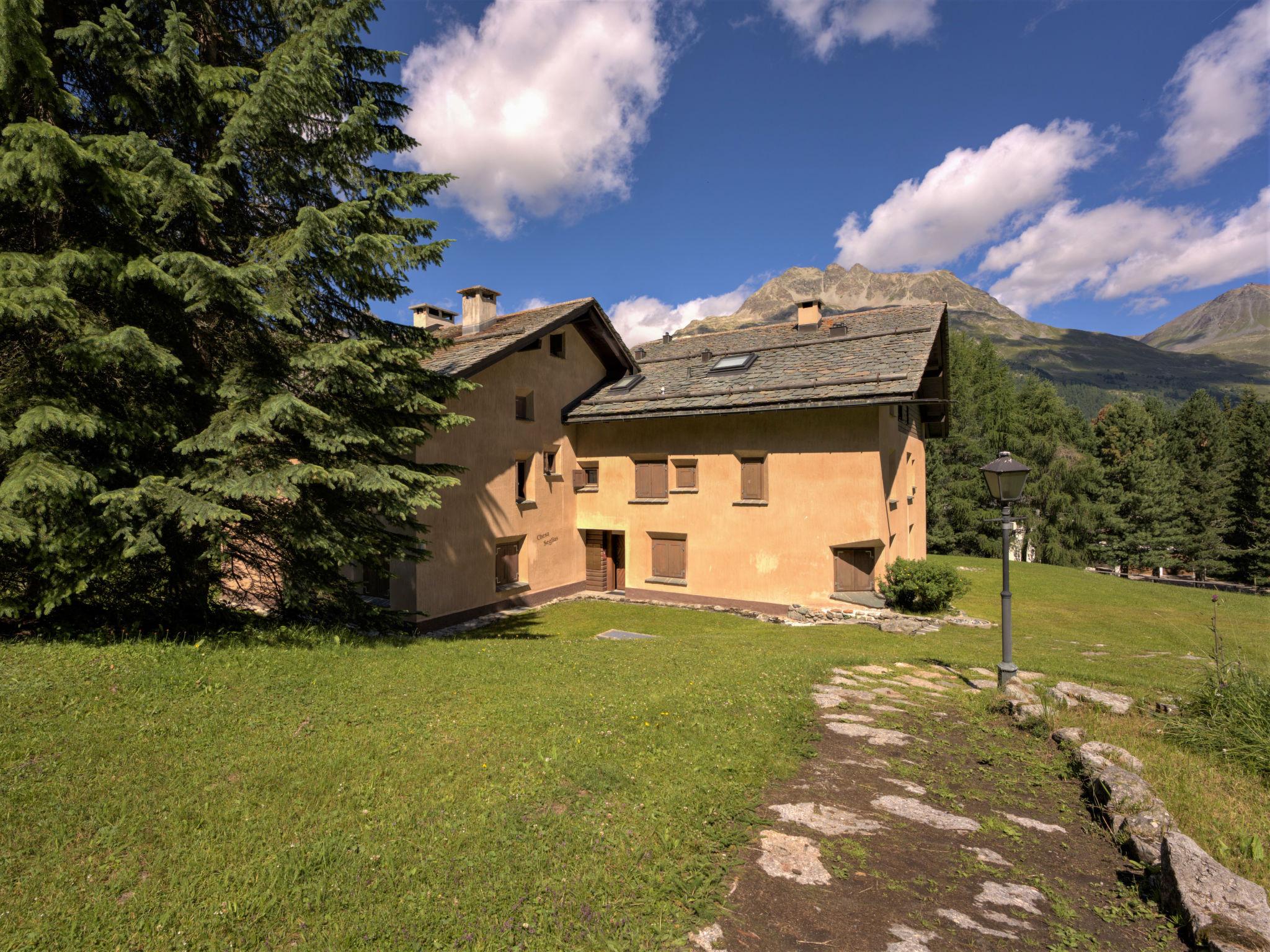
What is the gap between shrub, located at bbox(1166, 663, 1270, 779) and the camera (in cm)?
622

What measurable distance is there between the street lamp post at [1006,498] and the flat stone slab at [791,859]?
5.81m

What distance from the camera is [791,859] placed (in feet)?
15.0

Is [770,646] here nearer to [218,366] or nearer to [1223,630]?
[218,366]

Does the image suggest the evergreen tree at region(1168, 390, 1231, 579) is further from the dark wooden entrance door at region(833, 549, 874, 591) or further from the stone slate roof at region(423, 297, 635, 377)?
the stone slate roof at region(423, 297, 635, 377)

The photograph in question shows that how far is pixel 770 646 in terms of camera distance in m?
13.2

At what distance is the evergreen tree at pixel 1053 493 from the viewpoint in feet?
153

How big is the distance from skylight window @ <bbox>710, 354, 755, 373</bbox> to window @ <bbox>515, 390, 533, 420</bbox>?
21.6 feet

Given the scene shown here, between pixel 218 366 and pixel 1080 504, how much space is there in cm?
5624

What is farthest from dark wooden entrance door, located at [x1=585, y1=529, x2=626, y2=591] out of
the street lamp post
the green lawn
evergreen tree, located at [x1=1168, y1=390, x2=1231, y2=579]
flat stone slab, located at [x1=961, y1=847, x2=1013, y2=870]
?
evergreen tree, located at [x1=1168, y1=390, x2=1231, y2=579]

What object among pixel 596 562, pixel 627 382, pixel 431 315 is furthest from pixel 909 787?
pixel 431 315

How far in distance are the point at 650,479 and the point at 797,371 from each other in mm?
6215

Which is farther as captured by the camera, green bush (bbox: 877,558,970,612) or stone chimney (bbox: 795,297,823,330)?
stone chimney (bbox: 795,297,823,330)

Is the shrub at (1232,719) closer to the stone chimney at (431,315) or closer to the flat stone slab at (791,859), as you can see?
the flat stone slab at (791,859)

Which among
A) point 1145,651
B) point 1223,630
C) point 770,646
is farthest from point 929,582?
point 1223,630
